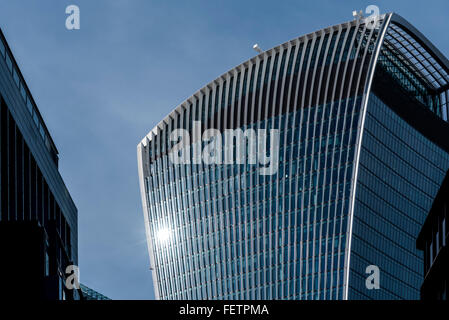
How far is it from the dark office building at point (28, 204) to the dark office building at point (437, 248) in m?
27.0

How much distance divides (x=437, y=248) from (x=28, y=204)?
132 feet

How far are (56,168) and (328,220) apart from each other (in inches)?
3423

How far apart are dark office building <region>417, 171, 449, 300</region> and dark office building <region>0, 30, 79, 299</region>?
26975 mm

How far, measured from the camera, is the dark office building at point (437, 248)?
72.3 meters

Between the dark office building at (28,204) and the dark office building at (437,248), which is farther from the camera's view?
the dark office building at (437,248)

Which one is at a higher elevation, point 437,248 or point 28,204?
point 28,204

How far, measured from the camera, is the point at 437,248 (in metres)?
76.3

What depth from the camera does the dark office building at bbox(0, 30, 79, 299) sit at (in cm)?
6768

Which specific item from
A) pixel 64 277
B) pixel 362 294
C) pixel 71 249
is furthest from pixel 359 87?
pixel 64 277
